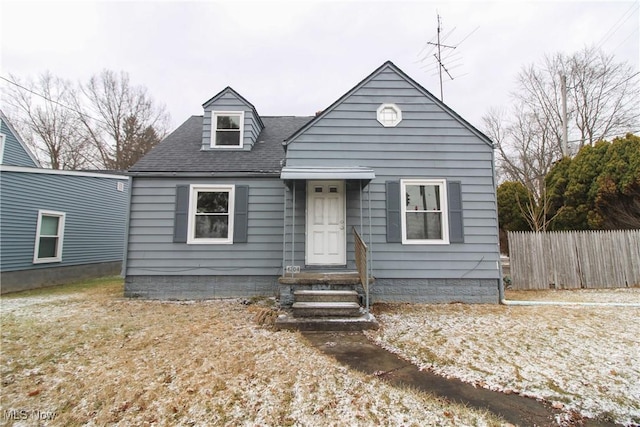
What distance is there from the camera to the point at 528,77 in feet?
55.3

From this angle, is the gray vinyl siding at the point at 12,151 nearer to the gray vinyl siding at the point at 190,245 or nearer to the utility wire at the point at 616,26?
the gray vinyl siding at the point at 190,245

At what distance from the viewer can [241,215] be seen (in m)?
6.75

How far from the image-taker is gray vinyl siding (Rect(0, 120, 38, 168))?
11203mm

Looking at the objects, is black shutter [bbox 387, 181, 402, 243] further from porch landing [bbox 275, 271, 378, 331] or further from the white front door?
porch landing [bbox 275, 271, 378, 331]

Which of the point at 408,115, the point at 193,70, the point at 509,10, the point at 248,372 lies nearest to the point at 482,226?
the point at 408,115

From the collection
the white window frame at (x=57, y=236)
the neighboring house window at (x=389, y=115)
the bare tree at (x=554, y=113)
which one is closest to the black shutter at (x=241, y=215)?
the neighboring house window at (x=389, y=115)

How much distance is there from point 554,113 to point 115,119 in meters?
27.4

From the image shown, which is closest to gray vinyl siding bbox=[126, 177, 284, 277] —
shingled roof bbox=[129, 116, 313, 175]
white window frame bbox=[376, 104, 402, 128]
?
shingled roof bbox=[129, 116, 313, 175]

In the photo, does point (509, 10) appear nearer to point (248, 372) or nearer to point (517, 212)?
point (517, 212)

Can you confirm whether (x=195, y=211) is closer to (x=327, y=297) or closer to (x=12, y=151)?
(x=327, y=297)

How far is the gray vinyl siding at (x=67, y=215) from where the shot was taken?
8.41 meters

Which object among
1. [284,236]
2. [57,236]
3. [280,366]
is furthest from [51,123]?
[280,366]

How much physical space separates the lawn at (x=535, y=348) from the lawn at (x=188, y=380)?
0.91 m

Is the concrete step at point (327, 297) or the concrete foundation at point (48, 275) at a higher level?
the concrete step at point (327, 297)
